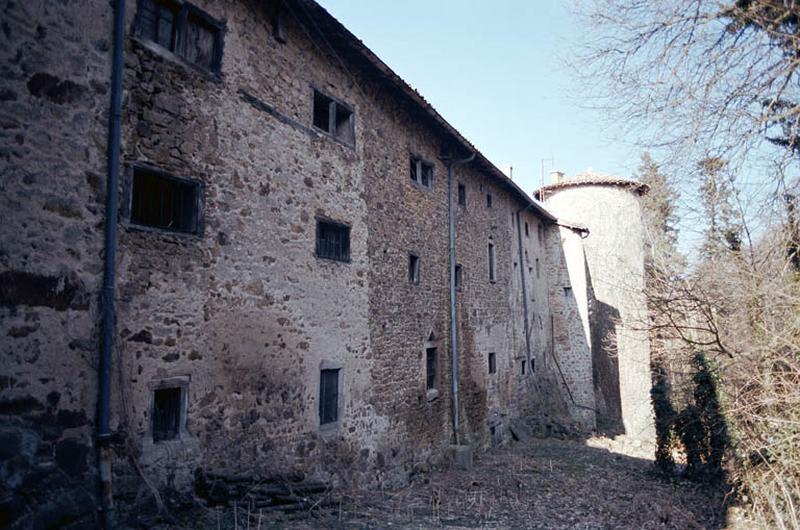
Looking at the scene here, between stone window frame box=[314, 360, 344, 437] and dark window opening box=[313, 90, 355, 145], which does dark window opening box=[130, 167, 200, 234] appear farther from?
stone window frame box=[314, 360, 344, 437]

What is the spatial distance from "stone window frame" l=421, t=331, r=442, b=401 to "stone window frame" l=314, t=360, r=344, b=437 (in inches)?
122

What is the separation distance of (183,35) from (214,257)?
2832 millimetres

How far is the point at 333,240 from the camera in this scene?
8.98m

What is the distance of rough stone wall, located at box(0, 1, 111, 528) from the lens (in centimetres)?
469

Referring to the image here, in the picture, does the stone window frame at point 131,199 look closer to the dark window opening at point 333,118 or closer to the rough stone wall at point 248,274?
the rough stone wall at point 248,274

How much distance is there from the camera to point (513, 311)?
1734 cm

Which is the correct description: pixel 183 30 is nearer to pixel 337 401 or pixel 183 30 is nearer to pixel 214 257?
pixel 214 257

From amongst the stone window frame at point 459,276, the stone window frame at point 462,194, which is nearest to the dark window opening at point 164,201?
the stone window frame at point 459,276

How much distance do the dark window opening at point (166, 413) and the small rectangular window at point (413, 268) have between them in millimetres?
6237

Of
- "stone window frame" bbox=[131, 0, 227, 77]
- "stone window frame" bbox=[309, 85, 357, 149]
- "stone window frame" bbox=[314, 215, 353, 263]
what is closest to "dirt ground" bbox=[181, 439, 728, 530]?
"stone window frame" bbox=[314, 215, 353, 263]

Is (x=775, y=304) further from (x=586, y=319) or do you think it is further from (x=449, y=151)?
(x=586, y=319)

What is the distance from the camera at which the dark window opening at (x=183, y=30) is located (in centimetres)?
616

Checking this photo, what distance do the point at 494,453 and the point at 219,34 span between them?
39.4 ft

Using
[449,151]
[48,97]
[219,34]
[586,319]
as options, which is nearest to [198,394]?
[48,97]
